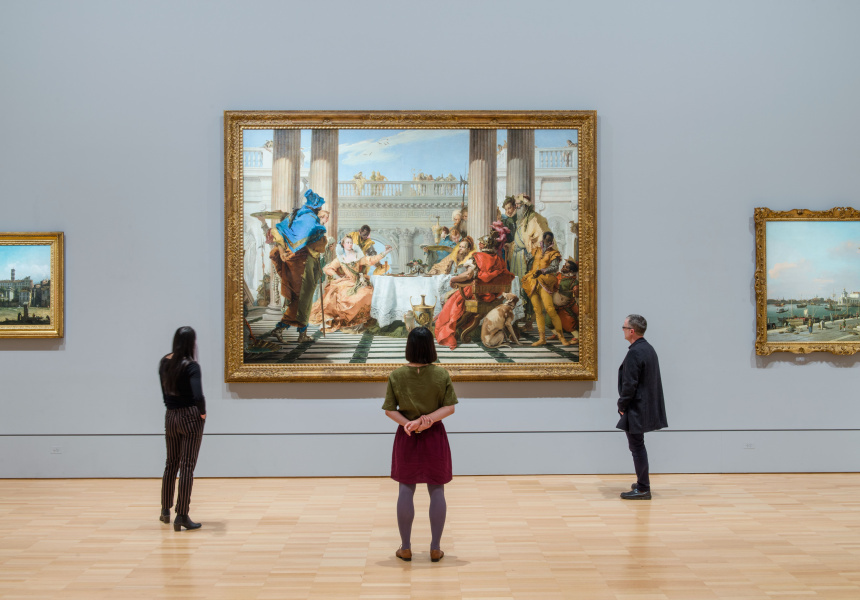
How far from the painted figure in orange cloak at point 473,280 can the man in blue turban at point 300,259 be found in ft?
6.01

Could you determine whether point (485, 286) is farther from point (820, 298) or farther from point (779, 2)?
point (779, 2)

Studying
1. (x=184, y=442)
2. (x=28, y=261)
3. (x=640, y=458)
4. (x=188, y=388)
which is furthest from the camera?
(x=28, y=261)

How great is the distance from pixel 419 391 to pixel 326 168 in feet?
15.5

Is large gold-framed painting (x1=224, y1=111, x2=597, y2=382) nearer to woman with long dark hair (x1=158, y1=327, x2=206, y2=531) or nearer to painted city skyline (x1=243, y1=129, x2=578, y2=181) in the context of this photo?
painted city skyline (x1=243, y1=129, x2=578, y2=181)

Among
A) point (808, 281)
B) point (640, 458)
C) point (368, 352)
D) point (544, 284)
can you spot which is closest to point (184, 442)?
point (368, 352)

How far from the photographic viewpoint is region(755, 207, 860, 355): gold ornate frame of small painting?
32.8 feet

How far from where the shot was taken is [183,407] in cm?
739

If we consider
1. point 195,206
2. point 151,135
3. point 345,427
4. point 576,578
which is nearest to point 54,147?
point 151,135

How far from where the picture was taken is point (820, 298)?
10070mm

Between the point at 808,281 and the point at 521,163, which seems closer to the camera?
the point at 521,163

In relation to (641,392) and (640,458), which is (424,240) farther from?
(640,458)

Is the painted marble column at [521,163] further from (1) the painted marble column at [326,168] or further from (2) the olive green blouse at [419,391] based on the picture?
(2) the olive green blouse at [419,391]

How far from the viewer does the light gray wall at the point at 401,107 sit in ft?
32.6

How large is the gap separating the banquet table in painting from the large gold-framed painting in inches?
0.6
